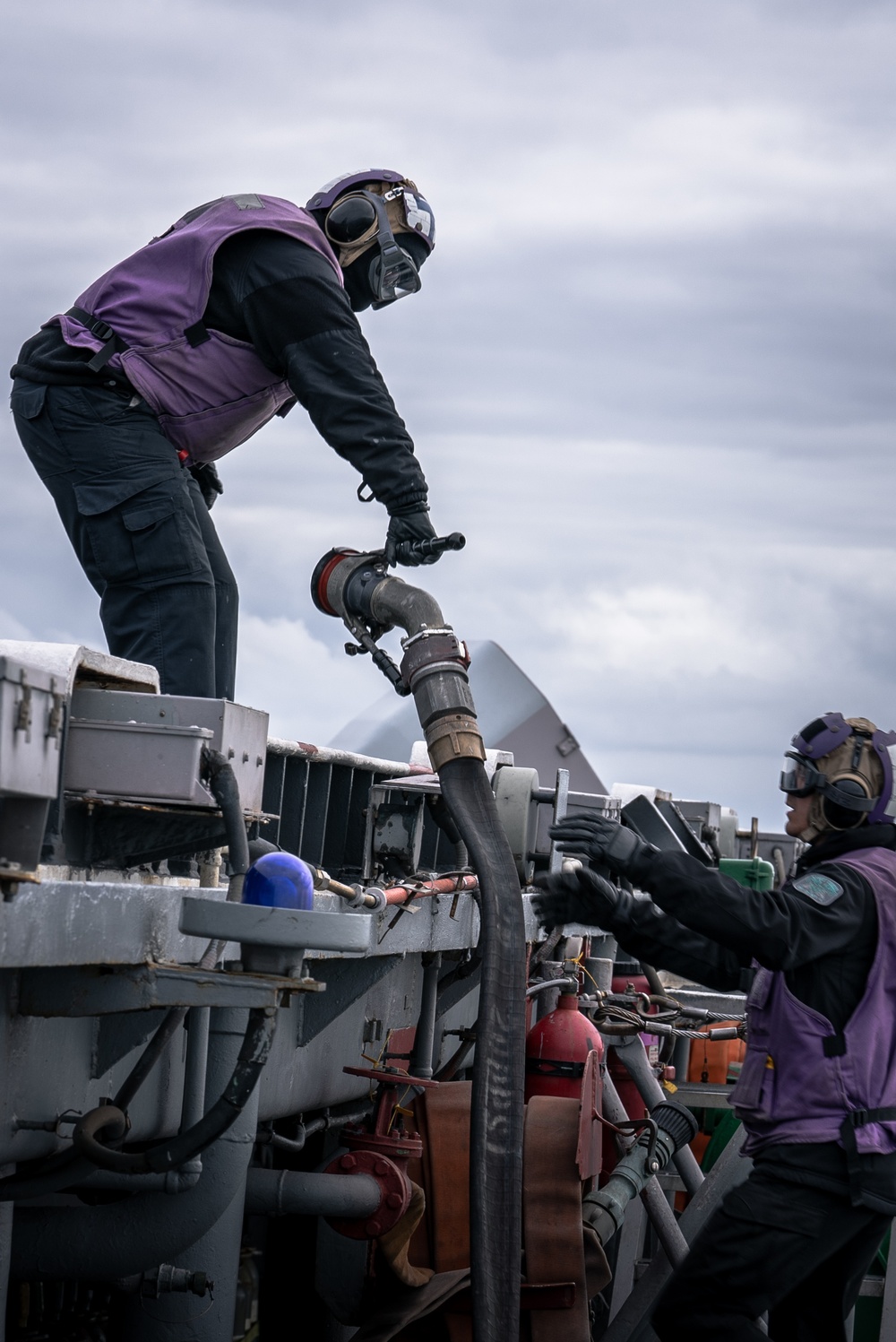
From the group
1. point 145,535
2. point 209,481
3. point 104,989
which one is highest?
point 209,481

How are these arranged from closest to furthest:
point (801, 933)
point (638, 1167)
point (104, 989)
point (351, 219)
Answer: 1. point (104, 989)
2. point (801, 933)
3. point (351, 219)
4. point (638, 1167)

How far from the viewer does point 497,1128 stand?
3936mm

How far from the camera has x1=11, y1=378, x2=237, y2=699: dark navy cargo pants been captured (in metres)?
3.97

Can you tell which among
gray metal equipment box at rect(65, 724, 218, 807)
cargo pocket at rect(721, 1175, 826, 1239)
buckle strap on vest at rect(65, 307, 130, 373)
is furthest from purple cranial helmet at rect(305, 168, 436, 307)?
cargo pocket at rect(721, 1175, 826, 1239)

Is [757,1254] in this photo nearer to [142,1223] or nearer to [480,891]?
[480,891]

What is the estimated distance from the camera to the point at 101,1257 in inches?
132

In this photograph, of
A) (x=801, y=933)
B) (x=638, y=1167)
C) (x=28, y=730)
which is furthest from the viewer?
(x=638, y=1167)

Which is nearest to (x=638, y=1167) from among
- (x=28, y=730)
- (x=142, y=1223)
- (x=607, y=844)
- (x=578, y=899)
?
(x=578, y=899)

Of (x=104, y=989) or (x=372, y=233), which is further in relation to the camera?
(x=372, y=233)

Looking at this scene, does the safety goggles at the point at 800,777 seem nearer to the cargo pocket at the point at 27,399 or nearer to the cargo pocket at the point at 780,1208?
the cargo pocket at the point at 780,1208

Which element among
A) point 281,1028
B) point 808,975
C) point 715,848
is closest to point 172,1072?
point 281,1028

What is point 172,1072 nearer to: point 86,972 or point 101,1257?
point 101,1257

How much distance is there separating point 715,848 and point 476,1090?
18.5ft

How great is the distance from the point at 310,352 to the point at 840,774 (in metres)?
1.64
